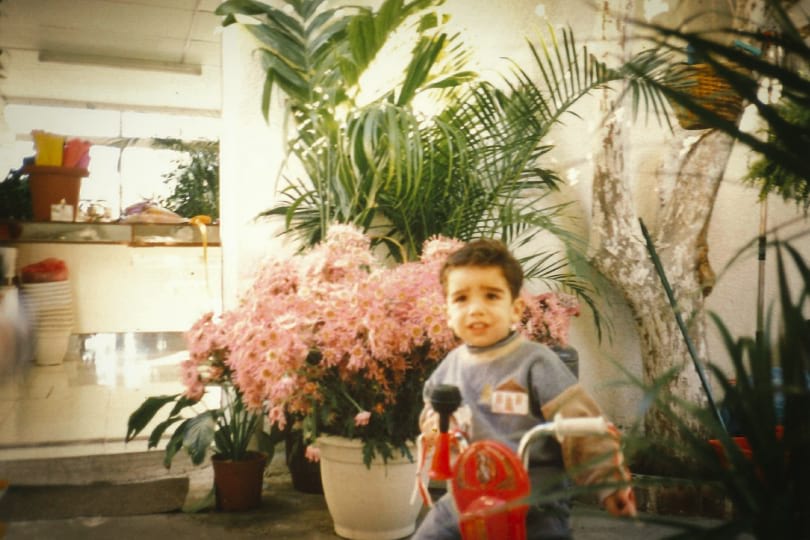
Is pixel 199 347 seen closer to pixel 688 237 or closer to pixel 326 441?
pixel 326 441

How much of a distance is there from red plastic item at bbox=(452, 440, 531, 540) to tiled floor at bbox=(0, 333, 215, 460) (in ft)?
3.42

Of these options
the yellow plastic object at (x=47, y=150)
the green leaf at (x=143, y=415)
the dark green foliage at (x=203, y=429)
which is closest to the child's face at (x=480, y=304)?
the dark green foliage at (x=203, y=429)

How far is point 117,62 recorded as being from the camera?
21.5 feet

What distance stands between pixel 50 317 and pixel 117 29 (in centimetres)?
240

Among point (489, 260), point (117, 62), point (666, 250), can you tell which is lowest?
point (489, 260)

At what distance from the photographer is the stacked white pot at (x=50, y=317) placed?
16.8ft

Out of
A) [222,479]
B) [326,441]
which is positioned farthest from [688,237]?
[222,479]

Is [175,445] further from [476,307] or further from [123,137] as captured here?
[123,137]

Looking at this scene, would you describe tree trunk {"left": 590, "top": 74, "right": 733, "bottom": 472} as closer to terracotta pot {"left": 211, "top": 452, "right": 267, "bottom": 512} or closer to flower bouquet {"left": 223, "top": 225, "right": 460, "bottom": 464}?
flower bouquet {"left": 223, "top": 225, "right": 460, "bottom": 464}

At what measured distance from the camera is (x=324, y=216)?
262 cm

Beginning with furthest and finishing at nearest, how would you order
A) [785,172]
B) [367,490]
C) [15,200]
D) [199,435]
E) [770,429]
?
[15,200], [199,435], [367,490], [785,172], [770,429]

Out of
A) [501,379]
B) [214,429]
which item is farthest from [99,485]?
[501,379]

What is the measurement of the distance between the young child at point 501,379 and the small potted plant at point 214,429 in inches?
44.6

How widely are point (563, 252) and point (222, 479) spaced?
1.68 metres
